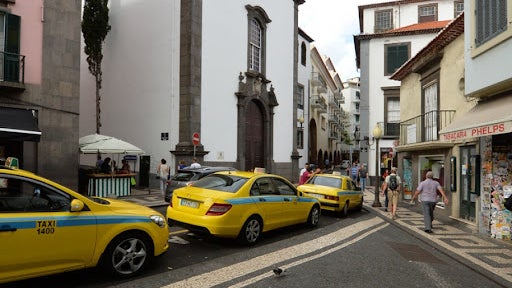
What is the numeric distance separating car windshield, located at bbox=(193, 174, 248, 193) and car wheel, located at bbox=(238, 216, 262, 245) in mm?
731

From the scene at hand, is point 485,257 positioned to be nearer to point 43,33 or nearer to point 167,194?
point 167,194

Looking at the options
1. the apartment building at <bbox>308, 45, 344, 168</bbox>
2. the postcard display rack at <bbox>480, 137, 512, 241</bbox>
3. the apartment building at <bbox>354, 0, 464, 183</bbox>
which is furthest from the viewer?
the apartment building at <bbox>308, 45, 344, 168</bbox>

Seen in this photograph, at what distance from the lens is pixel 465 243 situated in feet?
30.4

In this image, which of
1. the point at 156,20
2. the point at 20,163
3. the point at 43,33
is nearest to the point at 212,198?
the point at 20,163

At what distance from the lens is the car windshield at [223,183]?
26.2ft

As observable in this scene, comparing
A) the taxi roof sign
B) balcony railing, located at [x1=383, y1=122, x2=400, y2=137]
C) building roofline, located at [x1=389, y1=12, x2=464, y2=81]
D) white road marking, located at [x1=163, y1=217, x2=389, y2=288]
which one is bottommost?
white road marking, located at [x1=163, y1=217, x2=389, y2=288]

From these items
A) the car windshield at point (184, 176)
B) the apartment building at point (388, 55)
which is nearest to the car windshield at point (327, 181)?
the car windshield at point (184, 176)

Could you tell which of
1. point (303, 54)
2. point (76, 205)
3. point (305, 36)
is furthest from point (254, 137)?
point (76, 205)

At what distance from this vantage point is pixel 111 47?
78.4ft

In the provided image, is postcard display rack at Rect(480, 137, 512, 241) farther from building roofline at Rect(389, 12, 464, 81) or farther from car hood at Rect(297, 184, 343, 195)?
car hood at Rect(297, 184, 343, 195)

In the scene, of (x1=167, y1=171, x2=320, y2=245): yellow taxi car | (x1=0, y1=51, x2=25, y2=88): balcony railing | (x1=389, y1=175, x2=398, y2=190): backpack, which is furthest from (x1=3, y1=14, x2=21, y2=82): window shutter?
(x1=389, y1=175, x2=398, y2=190): backpack

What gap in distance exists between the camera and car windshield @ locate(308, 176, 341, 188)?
42.5 feet

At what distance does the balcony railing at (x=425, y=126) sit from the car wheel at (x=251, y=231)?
8.57 m

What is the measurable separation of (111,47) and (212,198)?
64.3 feet
